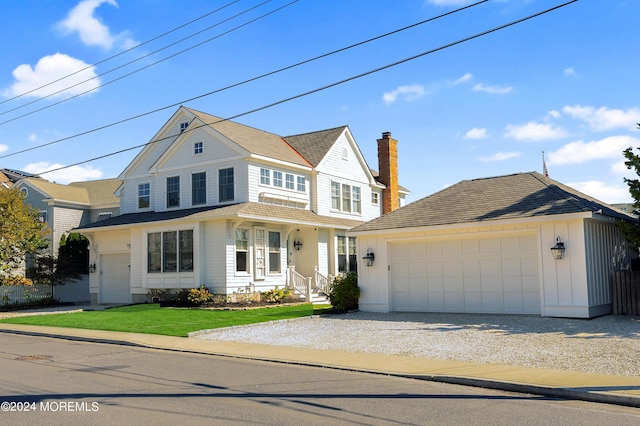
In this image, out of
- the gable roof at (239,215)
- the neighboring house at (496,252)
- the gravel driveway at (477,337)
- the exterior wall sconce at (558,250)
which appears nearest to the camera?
the gravel driveway at (477,337)

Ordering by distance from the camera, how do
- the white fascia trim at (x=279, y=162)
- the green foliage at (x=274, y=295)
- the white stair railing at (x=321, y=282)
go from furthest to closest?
the white stair railing at (x=321, y=282)
the white fascia trim at (x=279, y=162)
the green foliage at (x=274, y=295)

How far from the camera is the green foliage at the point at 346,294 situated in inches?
834

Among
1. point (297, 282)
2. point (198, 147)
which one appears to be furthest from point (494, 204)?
point (198, 147)

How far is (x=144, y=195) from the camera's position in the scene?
101 ft

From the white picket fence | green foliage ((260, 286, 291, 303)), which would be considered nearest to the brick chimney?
green foliage ((260, 286, 291, 303))

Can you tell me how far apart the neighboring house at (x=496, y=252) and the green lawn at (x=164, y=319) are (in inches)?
139

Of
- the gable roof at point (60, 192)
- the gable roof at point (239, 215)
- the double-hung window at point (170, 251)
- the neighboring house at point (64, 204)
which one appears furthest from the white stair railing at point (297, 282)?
the gable roof at point (60, 192)

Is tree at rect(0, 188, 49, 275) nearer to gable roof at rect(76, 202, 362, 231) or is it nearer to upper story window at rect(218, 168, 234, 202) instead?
gable roof at rect(76, 202, 362, 231)

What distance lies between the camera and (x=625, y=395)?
27.2 ft

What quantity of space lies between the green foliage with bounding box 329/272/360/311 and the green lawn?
79 cm

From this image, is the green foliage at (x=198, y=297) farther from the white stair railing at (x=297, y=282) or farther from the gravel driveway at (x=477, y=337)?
the gravel driveway at (x=477, y=337)

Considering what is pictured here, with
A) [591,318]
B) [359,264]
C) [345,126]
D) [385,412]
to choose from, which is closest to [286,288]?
[359,264]

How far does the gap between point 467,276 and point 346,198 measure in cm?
1436

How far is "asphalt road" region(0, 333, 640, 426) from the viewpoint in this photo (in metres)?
7.36
